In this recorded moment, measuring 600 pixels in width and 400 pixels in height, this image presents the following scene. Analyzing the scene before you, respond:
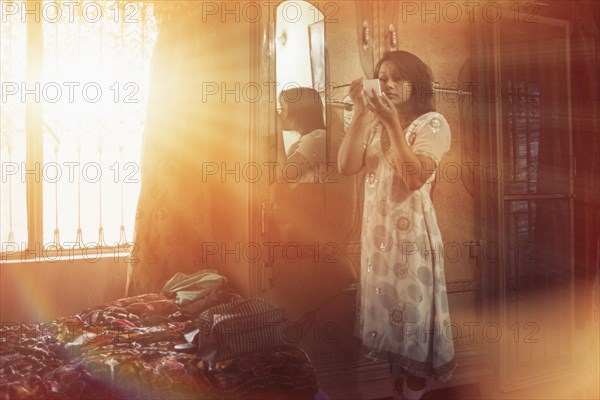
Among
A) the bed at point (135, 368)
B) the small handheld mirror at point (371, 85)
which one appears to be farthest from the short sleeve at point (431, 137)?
the bed at point (135, 368)

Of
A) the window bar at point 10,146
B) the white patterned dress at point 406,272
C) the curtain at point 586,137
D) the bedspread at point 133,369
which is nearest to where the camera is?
the bedspread at point 133,369

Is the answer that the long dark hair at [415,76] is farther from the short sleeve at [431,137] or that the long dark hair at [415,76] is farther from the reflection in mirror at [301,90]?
the reflection in mirror at [301,90]

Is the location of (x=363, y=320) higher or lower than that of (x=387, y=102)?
lower

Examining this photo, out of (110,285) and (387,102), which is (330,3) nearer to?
(387,102)

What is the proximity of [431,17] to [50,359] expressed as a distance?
9.14ft

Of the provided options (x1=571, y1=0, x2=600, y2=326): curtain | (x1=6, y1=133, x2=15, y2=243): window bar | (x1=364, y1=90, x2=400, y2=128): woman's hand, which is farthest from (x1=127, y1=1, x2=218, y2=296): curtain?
(x1=571, y1=0, x2=600, y2=326): curtain

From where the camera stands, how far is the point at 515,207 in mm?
3348

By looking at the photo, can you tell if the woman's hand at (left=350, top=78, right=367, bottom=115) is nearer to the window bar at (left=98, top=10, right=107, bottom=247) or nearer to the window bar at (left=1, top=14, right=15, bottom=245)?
the window bar at (left=98, top=10, right=107, bottom=247)

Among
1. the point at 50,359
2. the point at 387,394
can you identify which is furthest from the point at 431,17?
the point at 50,359

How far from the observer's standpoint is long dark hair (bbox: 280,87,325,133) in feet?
9.37

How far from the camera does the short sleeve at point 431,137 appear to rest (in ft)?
8.66

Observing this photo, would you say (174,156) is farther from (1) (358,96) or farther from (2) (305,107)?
(1) (358,96)

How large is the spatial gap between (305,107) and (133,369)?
1.68m

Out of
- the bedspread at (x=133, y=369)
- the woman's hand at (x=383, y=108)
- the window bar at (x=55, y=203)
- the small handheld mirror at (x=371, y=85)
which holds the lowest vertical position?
the bedspread at (x=133, y=369)
